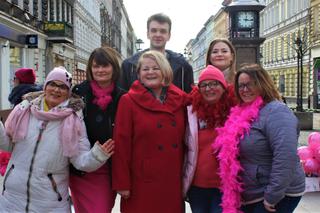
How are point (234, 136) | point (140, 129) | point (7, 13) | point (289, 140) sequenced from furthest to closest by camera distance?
point (7, 13) → point (140, 129) → point (234, 136) → point (289, 140)

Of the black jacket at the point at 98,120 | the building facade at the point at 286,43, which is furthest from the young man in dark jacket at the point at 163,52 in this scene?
the building facade at the point at 286,43

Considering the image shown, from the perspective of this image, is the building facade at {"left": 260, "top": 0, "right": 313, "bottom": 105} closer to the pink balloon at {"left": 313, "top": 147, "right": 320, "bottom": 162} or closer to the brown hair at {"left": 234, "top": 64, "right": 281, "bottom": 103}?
the pink balloon at {"left": 313, "top": 147, "right": 320, "bottom": 162}

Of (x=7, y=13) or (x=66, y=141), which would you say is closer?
(x=66, y=141)

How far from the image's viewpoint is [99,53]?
3852mm

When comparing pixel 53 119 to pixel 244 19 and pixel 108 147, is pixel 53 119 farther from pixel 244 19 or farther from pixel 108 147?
pixel 244 19

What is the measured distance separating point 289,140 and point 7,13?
20.6 m

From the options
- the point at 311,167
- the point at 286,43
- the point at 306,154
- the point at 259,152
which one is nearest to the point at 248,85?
the point at 259,152

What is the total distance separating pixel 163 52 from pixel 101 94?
1.02 metres

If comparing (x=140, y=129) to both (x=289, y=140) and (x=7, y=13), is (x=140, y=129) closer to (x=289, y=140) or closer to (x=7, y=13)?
(x=289, y=140)

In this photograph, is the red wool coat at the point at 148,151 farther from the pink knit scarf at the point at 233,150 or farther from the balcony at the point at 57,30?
the balcony at the point at 57,30

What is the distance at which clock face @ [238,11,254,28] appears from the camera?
1562 cm

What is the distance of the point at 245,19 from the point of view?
51.3ft

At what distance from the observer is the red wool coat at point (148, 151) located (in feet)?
11.9

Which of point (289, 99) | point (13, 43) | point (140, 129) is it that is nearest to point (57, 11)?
point (13, 43)
